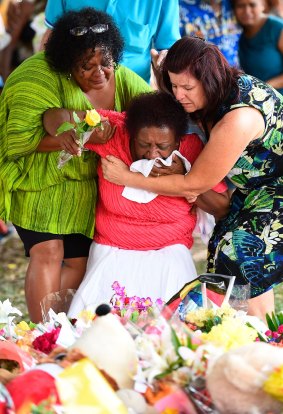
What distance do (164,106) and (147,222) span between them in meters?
0.50

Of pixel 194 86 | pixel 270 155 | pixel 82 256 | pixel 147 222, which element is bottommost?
pixel 82 256

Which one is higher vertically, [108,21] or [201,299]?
[108,21]

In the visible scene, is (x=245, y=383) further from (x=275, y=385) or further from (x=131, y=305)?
(x=131, y=305)

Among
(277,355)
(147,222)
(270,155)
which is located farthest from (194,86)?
(277,355)

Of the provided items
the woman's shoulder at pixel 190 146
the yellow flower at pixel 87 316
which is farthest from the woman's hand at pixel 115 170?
the yellow flower at pixel 87 316

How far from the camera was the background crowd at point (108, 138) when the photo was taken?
2.88 m

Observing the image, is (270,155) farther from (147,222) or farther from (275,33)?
(275,33)

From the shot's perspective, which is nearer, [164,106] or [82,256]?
[164,106]

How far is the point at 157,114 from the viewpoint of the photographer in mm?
2992

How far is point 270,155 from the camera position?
3.00 metres

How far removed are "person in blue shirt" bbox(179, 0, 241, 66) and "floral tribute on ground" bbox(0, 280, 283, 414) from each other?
2777 mm

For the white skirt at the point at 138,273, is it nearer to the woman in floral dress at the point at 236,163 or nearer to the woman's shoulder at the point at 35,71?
the woman in floral dress at the point at 236,163

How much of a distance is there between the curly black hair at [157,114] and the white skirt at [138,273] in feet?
1.62

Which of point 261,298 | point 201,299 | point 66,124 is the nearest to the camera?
point 201,299
